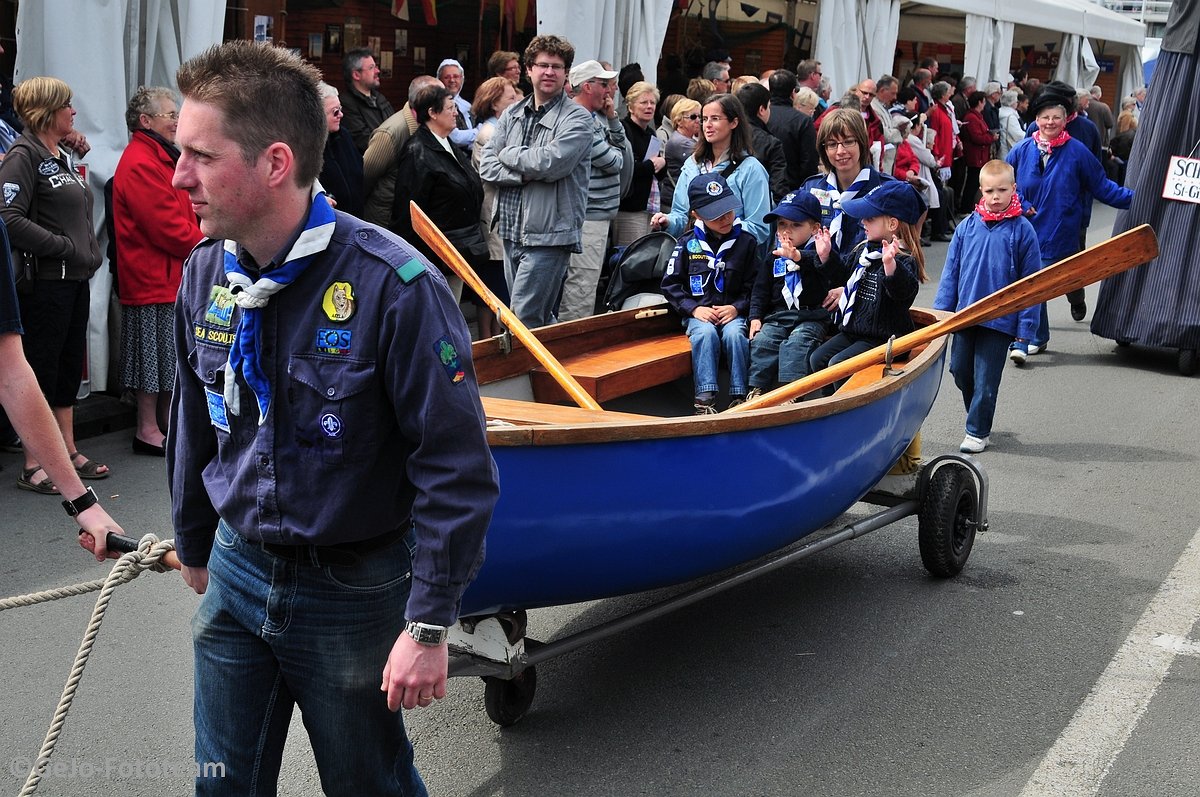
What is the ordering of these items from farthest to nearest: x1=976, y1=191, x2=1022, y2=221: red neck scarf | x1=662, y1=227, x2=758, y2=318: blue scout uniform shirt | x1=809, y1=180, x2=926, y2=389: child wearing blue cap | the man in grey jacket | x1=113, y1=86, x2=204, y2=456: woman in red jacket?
the man in grey jacket < x1=976, y1=191, x2=1022, y2=221: red neck scarf < x1=113, y1=86, x2=204, y2=456: woman in red jacket < x1=662, y1=227, x2=758, y2=318: blue scout uniform shirt < x1=809, y1=180, x2=926, y2=389: child wearing blue cap

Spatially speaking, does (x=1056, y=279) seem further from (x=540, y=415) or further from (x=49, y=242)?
(x=49, y=242)

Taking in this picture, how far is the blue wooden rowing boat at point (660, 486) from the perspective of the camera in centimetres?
350

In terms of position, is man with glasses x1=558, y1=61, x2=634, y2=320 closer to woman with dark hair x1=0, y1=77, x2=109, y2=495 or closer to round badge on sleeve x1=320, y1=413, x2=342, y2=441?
woman with dark hair x1=0, y1=77, x2=109, y2=495

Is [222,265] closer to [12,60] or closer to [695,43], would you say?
[12,60]

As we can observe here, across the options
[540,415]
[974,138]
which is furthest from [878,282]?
[974,138]

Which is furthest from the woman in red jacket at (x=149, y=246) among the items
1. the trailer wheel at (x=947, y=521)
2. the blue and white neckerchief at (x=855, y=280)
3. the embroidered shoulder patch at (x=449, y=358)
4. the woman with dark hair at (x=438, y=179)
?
the embroidered shoulder patch at (x=449, y=358)

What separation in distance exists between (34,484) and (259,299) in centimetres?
435

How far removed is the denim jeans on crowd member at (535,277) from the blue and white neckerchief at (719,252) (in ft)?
5.67

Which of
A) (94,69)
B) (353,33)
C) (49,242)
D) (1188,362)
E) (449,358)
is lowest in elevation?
(1188,362)

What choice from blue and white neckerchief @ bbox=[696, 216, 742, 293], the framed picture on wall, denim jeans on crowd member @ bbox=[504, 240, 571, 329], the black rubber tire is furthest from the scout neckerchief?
the framed picture on wall

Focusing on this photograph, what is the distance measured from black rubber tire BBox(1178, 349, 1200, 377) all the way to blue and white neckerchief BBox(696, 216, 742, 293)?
4.52 meters

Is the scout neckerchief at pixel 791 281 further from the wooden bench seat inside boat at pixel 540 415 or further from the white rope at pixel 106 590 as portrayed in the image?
the white rope at pixel 106 590

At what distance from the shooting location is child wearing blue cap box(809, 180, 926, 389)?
18.1ft

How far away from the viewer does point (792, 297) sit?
5926mm
